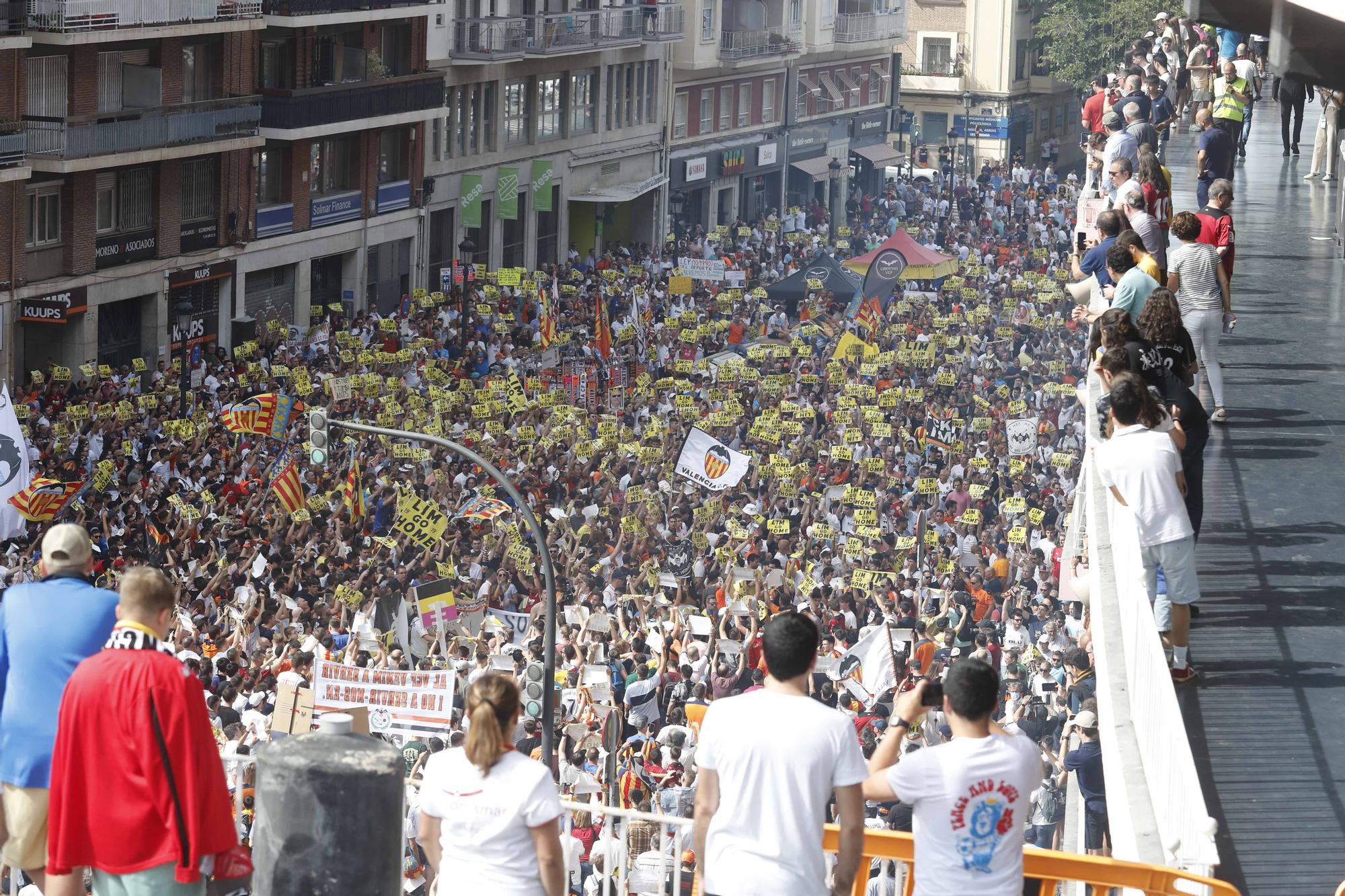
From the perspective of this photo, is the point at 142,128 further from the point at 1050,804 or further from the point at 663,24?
the point at 1050,804

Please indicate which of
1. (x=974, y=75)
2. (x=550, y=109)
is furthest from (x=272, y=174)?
(x=974, y=75)

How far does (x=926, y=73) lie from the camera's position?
8475cm

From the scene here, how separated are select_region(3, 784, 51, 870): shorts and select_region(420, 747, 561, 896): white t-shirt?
138cm

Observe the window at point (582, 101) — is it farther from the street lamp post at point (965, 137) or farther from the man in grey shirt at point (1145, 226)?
the man in grey shirt at point (1145, 226)

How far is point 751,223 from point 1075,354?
3399 centimetres

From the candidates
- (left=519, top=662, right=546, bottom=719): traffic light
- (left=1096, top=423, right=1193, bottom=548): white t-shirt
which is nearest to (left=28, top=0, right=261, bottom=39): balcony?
(left=519, top=662, right=546, bottom=719): traffic light

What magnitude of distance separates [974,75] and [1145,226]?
7147 cm

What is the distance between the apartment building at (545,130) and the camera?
47188 mm

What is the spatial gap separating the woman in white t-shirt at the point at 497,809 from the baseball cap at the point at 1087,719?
6550 mm

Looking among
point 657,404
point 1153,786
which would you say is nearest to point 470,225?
point 657,404

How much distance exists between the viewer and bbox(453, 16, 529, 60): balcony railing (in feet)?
153

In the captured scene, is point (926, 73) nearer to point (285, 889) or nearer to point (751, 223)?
point (751, 223)

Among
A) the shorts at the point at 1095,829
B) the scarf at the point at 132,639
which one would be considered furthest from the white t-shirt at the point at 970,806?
the shorts at the point at 1095,829

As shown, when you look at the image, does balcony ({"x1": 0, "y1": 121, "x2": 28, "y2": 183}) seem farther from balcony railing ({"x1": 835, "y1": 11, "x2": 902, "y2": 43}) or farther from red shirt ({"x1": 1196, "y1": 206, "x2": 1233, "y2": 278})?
balcony railing ({"x1": 835, "y1": 11, "x2": 902, "y2": 43})
